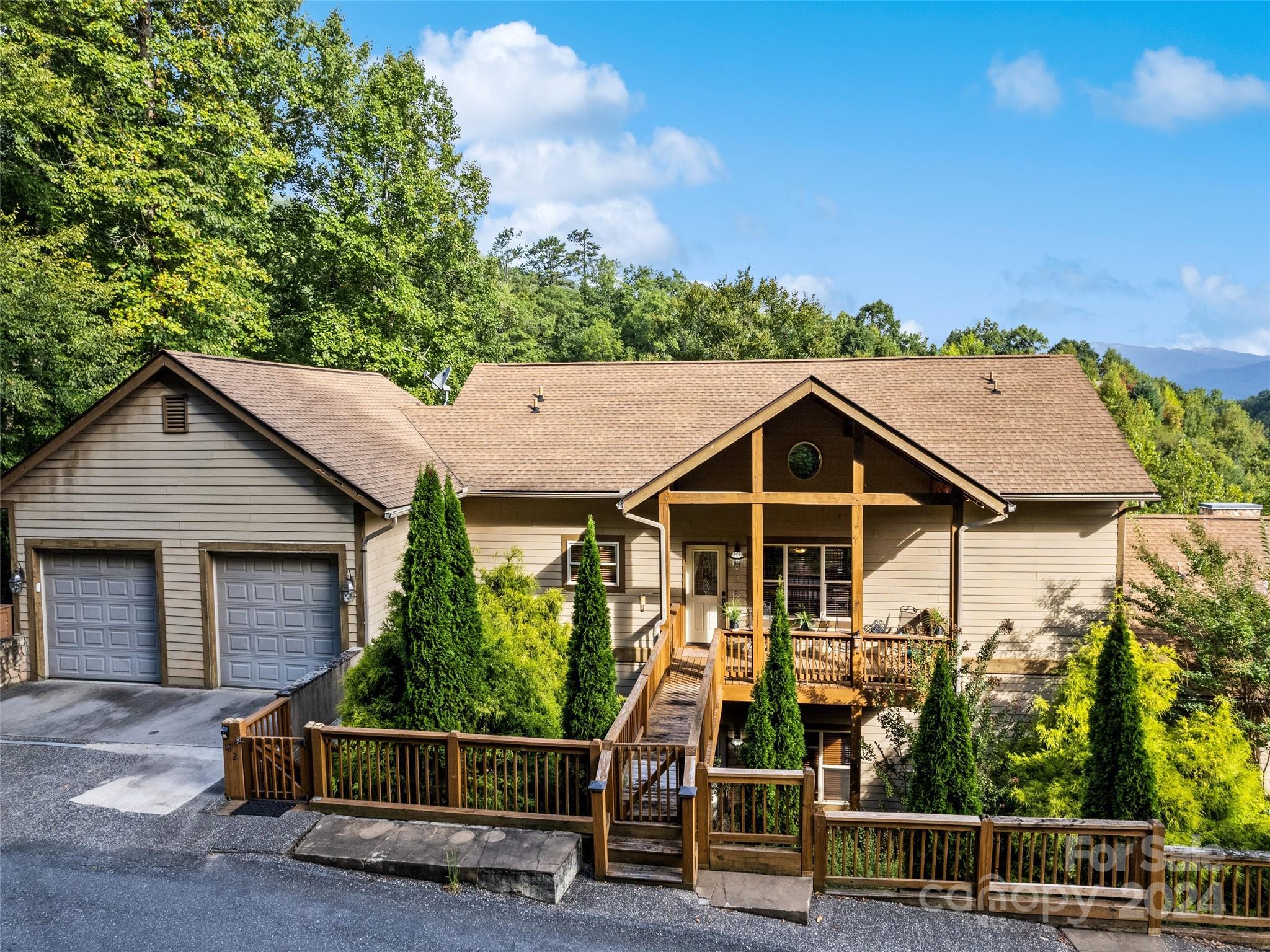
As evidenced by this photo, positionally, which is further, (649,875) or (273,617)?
(273,617)

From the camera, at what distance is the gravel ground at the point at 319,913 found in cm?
627

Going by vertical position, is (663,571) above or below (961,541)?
below

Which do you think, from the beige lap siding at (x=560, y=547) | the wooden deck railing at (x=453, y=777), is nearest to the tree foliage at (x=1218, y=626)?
the beige lap siding at (x=560, y=547)

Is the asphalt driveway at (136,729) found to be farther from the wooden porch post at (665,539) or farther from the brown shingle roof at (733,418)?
the wooden porch post at (665,539)

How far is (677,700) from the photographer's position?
11.3m

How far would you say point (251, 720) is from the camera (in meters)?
8.37

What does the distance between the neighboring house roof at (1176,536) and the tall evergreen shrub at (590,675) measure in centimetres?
979

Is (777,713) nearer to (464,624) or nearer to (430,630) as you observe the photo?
(464,624)

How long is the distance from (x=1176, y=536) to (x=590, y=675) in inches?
473

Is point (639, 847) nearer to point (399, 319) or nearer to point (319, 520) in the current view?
point (319, 520)

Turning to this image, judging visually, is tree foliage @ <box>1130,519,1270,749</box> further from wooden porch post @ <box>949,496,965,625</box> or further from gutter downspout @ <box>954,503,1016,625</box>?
wooden porch post @ <box>949,496,965,625</box>

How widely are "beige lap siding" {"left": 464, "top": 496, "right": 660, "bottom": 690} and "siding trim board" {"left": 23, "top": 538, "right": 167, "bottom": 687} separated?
5.12 meters

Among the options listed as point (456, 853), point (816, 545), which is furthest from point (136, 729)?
point (816, 545)

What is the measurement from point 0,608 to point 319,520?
567 cm
